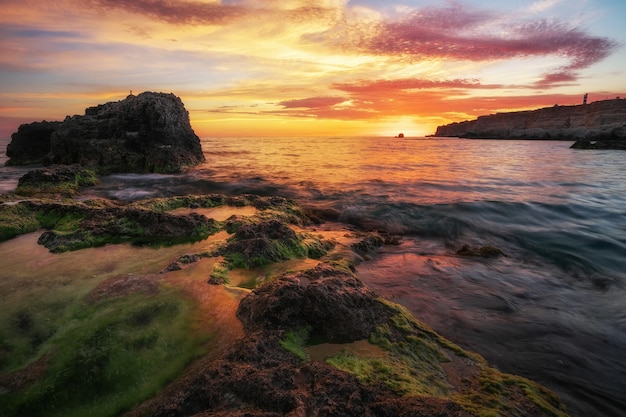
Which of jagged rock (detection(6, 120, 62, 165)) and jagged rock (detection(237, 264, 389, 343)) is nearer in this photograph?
jagged rock (detection(237, 264, 389, 343))

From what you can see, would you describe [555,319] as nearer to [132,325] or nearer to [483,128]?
[132,325]

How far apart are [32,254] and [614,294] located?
32.1 ft

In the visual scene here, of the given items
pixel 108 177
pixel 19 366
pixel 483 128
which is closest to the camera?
pixel 19 366

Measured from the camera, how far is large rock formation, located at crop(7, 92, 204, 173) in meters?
17.9

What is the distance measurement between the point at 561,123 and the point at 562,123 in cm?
32

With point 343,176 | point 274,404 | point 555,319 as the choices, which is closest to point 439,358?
point 274,404

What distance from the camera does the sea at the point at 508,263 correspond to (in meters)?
3.76

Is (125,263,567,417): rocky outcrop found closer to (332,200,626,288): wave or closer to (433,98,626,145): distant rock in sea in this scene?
(332,200,626,288): wave

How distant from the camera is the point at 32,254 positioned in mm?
5125

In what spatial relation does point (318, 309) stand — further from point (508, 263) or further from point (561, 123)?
point (561, 123)

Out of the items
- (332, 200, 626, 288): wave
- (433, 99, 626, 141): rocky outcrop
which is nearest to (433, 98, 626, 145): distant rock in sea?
(433, 99, 626, 141): rocky outcrop

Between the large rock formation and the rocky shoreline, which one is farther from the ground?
the large rock formation

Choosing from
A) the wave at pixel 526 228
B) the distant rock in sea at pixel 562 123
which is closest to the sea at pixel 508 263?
the wave at pixel 526 228

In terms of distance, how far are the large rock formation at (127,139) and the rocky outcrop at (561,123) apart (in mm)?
62179
